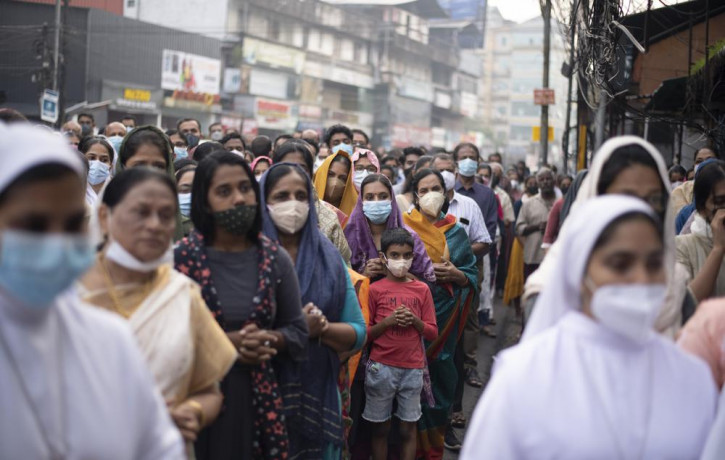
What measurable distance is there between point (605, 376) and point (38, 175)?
1.45 meters

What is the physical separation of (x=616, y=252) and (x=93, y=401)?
1332 millimetres

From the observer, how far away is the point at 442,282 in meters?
6.22

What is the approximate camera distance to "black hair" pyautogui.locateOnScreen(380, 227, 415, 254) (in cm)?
556

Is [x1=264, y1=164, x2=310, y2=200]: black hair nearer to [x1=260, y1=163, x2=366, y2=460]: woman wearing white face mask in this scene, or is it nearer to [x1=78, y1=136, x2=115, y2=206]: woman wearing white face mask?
[x1=260, y1=163, x2=366, y2=460]: woman wearing white face mask

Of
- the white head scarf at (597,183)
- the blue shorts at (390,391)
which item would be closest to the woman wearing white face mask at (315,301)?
the white head scarf at (597,183)

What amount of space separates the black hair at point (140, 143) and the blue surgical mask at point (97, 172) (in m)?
1.16

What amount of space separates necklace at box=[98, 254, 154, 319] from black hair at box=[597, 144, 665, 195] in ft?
5.14

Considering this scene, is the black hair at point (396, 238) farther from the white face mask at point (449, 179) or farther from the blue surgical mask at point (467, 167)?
the blue surgical mask at point (467, 167)

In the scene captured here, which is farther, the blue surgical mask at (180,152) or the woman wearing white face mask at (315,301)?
the blue surgical mask at (180,152)

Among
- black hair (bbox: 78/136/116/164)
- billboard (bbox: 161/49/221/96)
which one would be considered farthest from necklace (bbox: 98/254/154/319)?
billboard (bbox: 161/49/221/96)

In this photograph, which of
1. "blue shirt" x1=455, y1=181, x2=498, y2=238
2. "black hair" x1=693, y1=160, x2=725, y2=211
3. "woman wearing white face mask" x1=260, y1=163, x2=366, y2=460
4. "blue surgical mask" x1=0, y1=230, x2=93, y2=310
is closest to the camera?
"blue surgical mask" x1=0, y1=230, x2=93, y2=310

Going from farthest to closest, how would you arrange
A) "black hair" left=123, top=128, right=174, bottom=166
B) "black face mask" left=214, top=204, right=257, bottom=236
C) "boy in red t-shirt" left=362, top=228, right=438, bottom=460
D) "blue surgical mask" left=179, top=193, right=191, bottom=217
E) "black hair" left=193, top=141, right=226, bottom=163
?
"black hair" left=193, top=141, right=226, bottom=163 < "boy in red t-shirt" left=362, top=228, right=438, bottom=460 < "blue surgical mask" left=179, top=193, right=191, bottom=217 < "black hair" left=123, top=128, right=174, bottom=166 < "black face mask" left=214, top=204, right=257, bottom=236

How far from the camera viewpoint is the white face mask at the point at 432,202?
638 centimetres

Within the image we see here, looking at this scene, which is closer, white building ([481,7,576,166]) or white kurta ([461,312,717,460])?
white kurta ([461,312,717,460])
